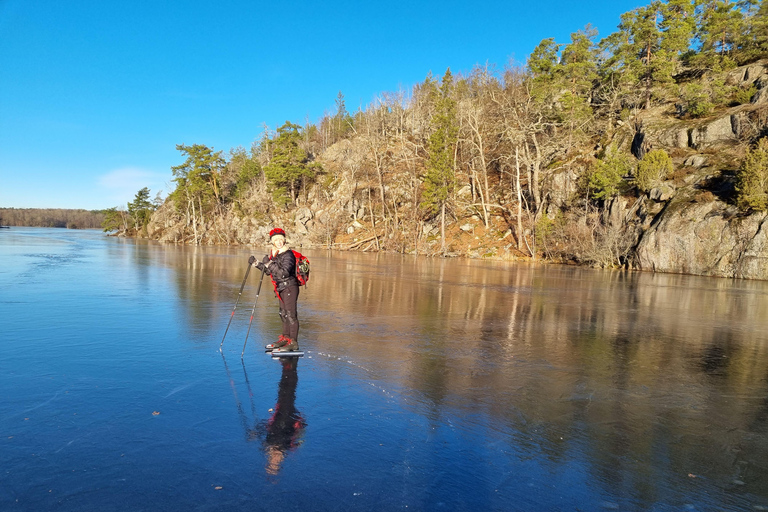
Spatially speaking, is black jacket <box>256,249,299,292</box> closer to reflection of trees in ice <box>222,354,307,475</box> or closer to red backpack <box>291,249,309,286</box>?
red backpack <box>291,249,309,286</box>

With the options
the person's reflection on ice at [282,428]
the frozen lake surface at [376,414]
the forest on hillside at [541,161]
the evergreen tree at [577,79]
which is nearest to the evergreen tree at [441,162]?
the forest on hillside at [541,161]

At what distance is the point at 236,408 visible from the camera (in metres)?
5.36

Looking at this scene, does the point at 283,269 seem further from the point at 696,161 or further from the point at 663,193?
the point at 696,161

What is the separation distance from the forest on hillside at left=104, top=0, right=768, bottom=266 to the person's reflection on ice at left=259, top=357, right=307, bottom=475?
3456 centimetres

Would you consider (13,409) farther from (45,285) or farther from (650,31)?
(650,31)

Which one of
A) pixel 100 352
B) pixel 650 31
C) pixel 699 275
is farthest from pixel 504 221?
pixel 100 352

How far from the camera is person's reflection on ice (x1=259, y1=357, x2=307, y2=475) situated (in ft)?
13.8

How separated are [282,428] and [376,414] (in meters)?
1.11

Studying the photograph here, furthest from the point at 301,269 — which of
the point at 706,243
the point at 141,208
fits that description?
the point at 141,208

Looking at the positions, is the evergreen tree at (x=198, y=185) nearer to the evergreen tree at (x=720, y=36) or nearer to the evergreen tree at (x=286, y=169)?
the evergreen tree at (x=286, y=169)

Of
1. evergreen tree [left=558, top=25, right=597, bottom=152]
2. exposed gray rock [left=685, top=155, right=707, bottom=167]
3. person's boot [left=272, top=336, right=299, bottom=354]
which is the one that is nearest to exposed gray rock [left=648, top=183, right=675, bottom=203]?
exposed gray rock [left=685, top=155, right=707, bottom=167]

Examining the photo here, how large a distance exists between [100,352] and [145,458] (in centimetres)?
430

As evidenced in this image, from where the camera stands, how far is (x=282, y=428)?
484cm

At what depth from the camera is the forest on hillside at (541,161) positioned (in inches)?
1522
